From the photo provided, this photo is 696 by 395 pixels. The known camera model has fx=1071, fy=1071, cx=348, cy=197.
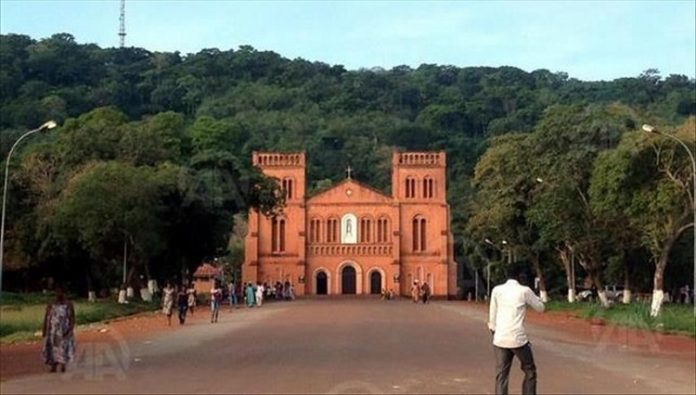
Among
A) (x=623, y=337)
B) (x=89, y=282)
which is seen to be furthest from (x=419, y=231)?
(x=623, y=337)

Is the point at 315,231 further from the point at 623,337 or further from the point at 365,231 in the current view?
the point at 623,337

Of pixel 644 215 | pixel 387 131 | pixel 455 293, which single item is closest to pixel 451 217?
pixel 455 293

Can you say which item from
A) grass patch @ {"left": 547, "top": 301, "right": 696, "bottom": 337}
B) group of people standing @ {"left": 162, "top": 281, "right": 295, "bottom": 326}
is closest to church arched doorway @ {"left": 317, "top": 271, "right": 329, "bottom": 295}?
group of people standing @ {"left": 162, "top": 281, "right": 295, "bottom": 326}

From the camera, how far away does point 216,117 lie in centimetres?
12294

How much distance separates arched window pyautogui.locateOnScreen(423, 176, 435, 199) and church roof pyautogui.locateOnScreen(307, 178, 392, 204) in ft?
10.1

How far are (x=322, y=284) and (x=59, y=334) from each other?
75078 millimetres

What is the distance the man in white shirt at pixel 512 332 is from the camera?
10727mm

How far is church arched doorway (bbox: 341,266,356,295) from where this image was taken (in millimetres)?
89625

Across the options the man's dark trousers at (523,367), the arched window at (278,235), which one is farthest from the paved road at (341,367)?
the arched window at (278,235)

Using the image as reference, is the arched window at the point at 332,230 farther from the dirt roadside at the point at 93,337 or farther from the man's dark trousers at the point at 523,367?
the man's dark trousers at the point at 523,367

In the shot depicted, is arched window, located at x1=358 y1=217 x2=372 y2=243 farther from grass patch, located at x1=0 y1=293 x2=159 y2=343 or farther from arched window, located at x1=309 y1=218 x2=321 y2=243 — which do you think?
grass patch, located at x1=0 y1=293 x2=159 y2=343

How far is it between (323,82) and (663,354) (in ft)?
425

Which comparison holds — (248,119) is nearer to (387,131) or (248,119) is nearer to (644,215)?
(387,131)

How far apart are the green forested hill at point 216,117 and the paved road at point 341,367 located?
1988cm
